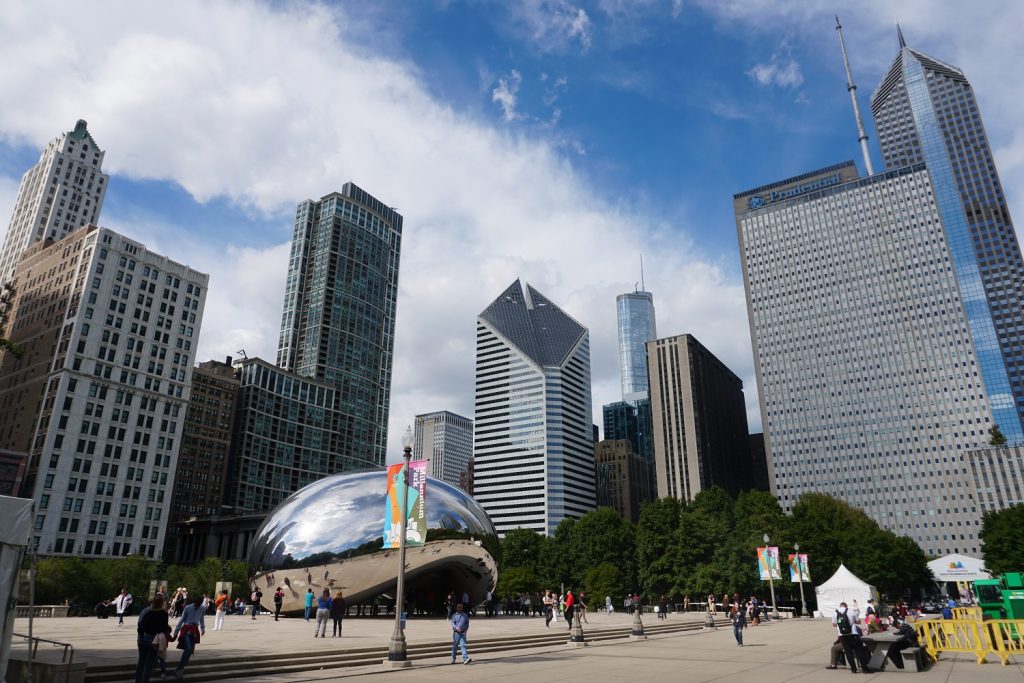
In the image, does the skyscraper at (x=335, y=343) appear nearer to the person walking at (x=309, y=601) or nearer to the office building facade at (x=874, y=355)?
the office building facade at (x=874, y=355)

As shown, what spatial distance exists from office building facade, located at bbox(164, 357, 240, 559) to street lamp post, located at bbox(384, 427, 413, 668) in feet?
436

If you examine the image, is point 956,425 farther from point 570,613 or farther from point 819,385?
point 570,613

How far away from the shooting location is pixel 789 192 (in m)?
186

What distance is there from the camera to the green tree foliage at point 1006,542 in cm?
6525

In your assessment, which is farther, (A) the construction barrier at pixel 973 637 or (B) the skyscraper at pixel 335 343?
(B) the skyscraper at pixel 335 343

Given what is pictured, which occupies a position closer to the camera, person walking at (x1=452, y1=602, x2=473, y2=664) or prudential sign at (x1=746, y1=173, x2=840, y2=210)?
person walking at (x1=452, y1=602, x2=473, y2=664)

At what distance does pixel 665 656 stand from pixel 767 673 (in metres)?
5.42

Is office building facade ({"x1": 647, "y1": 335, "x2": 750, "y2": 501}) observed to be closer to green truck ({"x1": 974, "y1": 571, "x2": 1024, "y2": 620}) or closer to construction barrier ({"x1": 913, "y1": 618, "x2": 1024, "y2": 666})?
green truck ({"x1": 974, "y1": 571, "x2": 1024, "y2": 620})

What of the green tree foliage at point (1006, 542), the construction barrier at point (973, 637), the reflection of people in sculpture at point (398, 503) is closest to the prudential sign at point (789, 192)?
the green tree foliage at point (1006, 542)

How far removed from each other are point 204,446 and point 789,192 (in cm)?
17264

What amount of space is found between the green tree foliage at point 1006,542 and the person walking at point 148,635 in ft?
261

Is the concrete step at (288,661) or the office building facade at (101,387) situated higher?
→ the office building facade at (101,387)

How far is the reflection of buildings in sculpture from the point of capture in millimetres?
32031

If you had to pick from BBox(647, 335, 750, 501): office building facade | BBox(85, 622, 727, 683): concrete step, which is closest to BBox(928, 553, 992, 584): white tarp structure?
BBox(647, 335, 750, 501): office building facade
